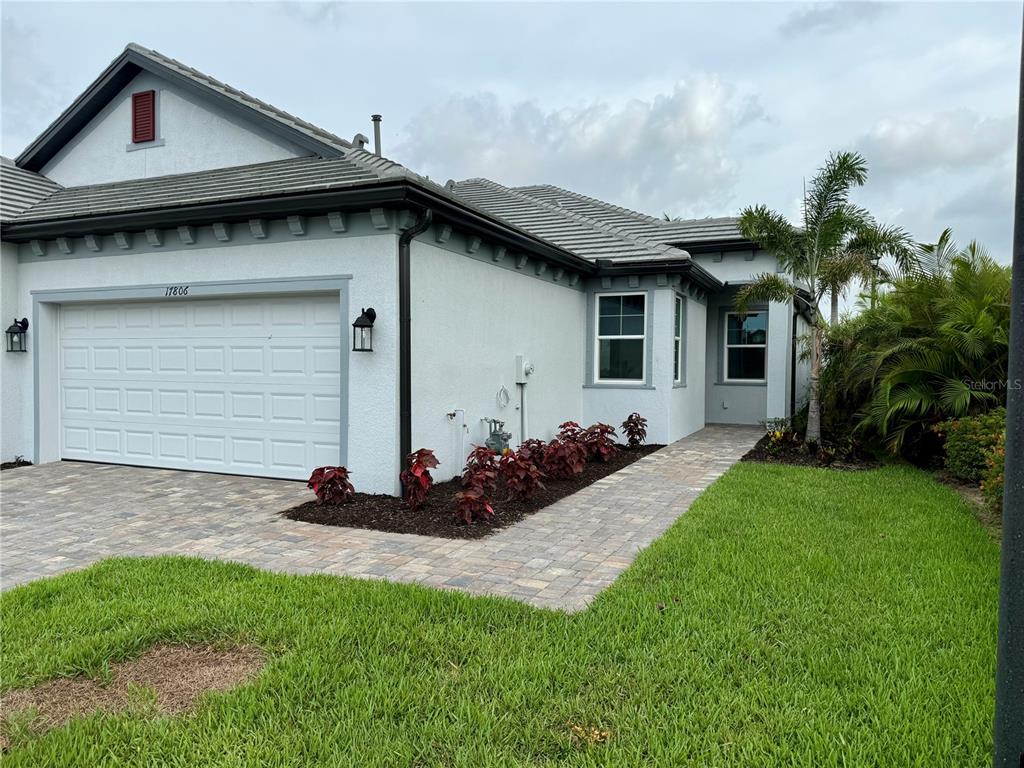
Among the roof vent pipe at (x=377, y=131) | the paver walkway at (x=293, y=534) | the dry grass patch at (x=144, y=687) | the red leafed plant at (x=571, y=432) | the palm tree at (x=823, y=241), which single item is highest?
the roof vent pipe at (x=377, y=131)

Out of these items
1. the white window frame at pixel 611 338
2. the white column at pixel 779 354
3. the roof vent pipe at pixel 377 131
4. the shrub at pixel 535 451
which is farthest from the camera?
the roof vent pipe at pixel 377 131

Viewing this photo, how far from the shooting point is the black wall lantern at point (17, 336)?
30.9 ft

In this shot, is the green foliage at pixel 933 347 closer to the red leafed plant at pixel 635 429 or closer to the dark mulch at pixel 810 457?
the dark mulch at pixel 810 457

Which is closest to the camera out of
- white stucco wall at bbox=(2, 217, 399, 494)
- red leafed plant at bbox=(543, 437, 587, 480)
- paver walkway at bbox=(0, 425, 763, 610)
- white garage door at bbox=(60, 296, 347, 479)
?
paver walkway at bbox=(0, 425, 763, 610)

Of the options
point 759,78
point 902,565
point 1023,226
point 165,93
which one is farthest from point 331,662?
point 165,93

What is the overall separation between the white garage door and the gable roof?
2.52 metres

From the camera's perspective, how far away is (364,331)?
736 centimetres

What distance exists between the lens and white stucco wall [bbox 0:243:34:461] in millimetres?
9422

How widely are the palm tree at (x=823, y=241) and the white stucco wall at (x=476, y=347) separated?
327 cm

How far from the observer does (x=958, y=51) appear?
4848 millimetres

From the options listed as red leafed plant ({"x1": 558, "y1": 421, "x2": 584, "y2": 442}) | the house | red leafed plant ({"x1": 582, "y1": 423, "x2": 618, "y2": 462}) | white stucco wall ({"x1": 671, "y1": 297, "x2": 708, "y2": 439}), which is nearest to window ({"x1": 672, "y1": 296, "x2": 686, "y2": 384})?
white stucco wall ({"x1": 671, "y1": 297, "x2": 708, "y2": 439})

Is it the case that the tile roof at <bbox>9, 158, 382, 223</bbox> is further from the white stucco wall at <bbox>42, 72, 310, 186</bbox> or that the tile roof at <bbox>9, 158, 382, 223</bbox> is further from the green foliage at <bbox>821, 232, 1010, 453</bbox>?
the green foliage at <bbox>821, 232, 1010, 453</bbox>

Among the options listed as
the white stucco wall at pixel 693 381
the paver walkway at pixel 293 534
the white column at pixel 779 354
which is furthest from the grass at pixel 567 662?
the white column at pixel 779 354

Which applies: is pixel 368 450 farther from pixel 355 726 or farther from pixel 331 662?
pixel 355 726
